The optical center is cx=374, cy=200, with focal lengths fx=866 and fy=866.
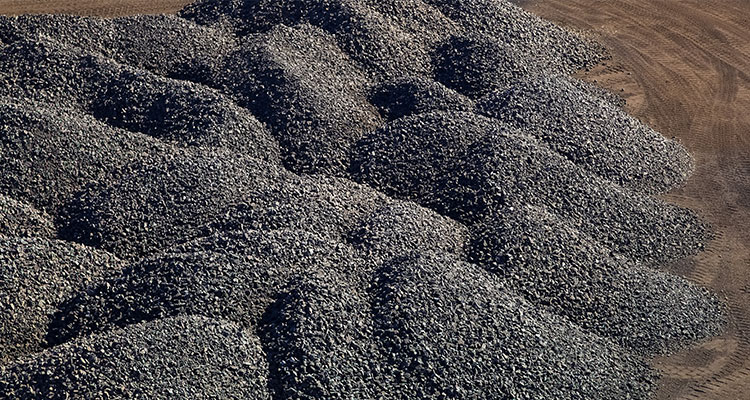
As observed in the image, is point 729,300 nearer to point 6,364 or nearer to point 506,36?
point 506,36

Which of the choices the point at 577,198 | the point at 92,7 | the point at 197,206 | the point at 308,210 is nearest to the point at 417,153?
the point at 308,210

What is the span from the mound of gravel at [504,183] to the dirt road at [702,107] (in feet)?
2.02

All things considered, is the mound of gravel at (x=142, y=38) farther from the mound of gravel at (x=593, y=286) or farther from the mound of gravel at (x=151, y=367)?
the mound of gravel at (x=151, y=367)

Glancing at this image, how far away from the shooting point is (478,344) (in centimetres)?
891

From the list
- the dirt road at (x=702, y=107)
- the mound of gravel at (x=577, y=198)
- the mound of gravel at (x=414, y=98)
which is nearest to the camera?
the dirt road at (x=702, y=107)

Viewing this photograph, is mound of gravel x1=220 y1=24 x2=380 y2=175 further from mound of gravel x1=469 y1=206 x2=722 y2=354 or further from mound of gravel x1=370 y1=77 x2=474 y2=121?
mound of gravel x1=469 y1=206 x2=722 y2=354

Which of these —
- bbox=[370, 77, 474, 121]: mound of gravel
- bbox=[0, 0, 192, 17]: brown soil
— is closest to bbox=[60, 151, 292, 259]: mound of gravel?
bbox=[370, 77, 474, 121]: mound of gravel

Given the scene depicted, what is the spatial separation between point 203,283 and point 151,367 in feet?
3.92

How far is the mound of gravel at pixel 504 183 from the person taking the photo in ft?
37.0

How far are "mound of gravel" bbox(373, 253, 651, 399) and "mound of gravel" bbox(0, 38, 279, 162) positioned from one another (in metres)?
3.48

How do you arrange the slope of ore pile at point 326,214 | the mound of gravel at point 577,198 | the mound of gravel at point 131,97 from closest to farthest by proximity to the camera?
1. the slope of ore pile at point 326,214
2. the mound of gravel at point 577,198
3. the mound of gravel at point 131,97

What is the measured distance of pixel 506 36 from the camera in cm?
1528

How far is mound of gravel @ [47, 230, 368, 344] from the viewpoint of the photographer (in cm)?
893

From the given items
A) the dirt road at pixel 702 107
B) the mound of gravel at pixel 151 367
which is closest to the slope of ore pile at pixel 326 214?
the mound of gravel at pixel 151 367
